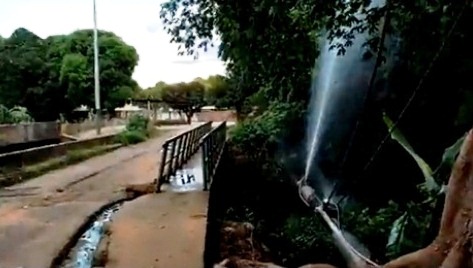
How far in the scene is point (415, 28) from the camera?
675 centimetres

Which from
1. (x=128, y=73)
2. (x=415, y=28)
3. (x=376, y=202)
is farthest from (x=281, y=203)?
A: (x=128, y=73)

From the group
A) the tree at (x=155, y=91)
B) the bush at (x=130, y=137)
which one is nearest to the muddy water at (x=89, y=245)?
the bush at (x=130, y=137)

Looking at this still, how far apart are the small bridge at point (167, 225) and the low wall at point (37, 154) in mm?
3356

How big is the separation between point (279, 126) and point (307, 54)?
7654mm

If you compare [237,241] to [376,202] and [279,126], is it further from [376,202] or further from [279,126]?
[279,126]

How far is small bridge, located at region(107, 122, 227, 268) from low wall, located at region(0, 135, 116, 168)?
336 cm

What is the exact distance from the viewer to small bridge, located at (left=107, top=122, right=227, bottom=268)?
623 centimetres

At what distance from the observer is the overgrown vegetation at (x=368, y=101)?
6.39m

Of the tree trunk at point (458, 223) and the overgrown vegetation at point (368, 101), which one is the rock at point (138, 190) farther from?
the tree trunk at point (458, 223)

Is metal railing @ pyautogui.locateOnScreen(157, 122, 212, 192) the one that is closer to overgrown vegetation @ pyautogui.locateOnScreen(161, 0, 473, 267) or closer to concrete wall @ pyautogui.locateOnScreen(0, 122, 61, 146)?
overgrown vegetation @ pyautogui.locateOnScreen(161, 0, 473, 267)

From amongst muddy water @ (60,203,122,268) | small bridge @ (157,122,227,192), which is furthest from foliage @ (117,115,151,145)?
muddy water @ (60,203,122,268)

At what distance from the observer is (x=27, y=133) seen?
18703 mm

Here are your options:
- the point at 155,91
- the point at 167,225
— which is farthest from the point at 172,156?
the point at 155,91

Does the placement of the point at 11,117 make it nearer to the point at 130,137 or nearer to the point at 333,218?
the point at 130,137
